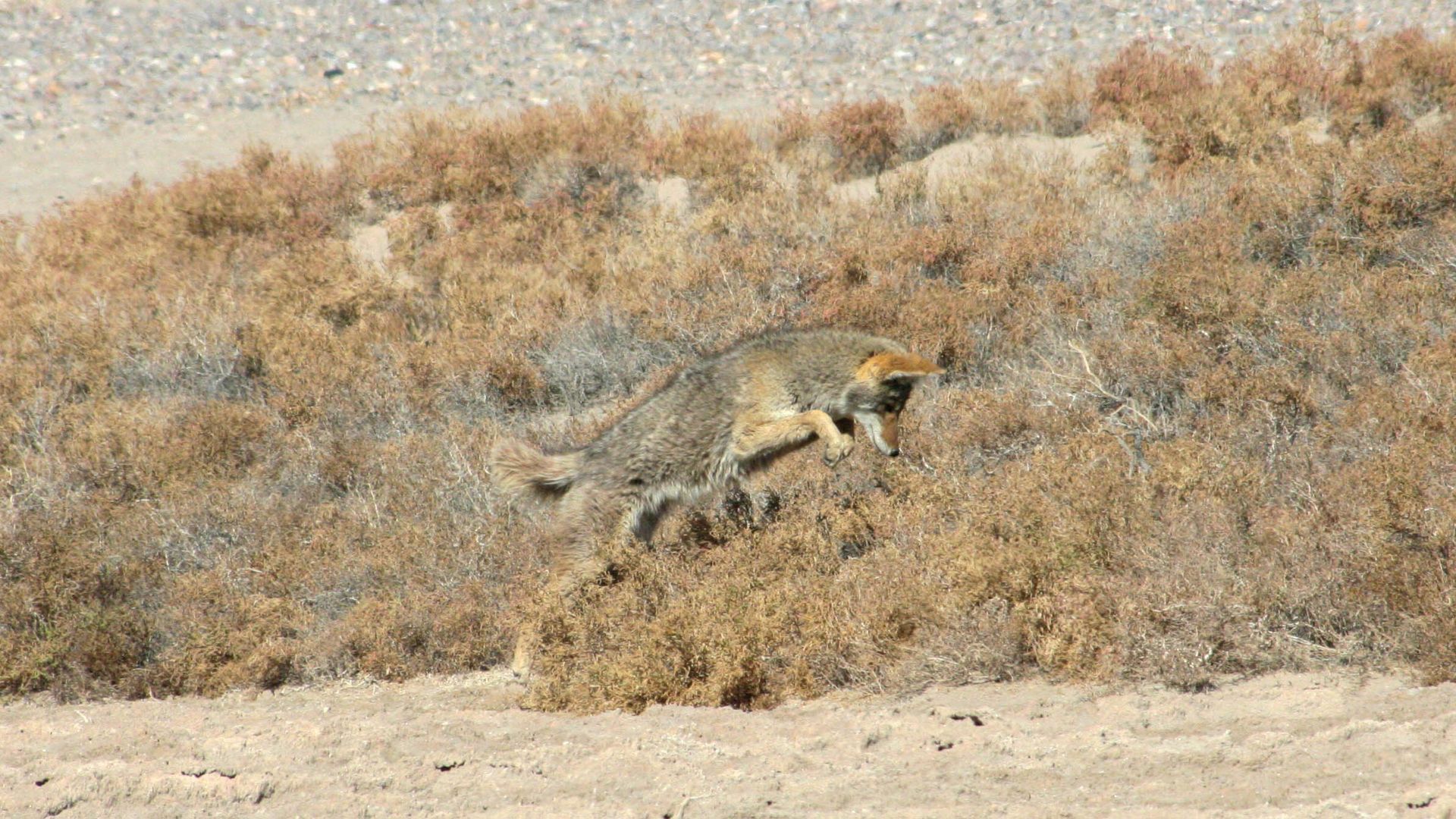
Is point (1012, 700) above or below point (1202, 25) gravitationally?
below

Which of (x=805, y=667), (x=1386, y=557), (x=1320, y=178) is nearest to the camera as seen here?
(x=1386, y=557)

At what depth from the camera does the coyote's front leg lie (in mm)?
7594

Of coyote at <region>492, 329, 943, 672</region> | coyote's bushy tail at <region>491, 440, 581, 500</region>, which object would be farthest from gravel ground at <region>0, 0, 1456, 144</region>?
coyote's bushy tail at <region>491, 440, 581, 500</region>

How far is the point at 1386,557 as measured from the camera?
539 cm

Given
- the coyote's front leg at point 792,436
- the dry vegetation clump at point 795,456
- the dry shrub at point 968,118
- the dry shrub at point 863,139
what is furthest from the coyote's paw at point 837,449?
the dry shrub at point 968,118

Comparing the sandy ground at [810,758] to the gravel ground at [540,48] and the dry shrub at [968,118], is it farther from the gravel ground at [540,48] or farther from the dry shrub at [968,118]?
the gravel ground at [540,48]

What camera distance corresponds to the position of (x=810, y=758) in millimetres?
5238

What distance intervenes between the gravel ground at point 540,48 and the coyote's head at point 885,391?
9094mm

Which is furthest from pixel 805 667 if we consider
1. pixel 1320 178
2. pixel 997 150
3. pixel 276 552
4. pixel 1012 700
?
pixel 997 150

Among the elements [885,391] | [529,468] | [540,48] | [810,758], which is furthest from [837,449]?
[540,48]

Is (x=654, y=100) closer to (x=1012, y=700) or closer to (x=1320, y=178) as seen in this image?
(x=1320, y=178)

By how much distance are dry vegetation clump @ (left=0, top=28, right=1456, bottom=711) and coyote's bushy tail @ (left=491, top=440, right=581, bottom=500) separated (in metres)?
0.52

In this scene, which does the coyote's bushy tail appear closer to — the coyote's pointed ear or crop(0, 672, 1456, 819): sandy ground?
crop(0, 672, 1456, 819): sandy ground

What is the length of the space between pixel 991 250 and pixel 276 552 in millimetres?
6880
